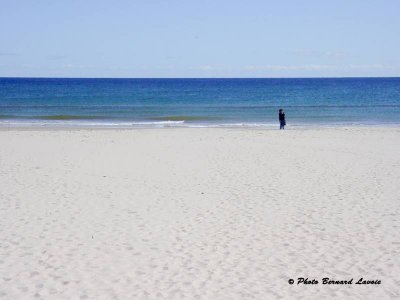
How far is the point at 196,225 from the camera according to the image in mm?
8531

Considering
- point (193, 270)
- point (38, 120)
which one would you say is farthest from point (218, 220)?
point (38, 120)

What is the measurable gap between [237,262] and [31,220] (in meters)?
4.20

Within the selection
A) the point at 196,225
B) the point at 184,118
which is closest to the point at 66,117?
the point at 184,118

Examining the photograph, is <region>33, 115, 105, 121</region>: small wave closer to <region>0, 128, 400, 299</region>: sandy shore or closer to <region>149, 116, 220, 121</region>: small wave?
<region>149, 116, 220, 121</region>: small wave

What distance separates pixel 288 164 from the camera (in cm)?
1521

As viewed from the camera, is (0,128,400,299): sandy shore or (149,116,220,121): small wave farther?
(149,116,220,121): small wave

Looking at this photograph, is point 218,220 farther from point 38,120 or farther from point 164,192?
point 38,120

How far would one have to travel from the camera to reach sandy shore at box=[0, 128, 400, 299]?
5984mm

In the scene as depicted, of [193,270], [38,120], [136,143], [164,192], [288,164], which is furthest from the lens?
[38,120]

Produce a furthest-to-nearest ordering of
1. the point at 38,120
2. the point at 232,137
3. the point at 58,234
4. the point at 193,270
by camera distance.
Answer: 1. the point at 38,120
2. the point at 232,137
3. the point at 58,234
4. the point at 193,270

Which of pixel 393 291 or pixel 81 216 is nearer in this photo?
pixel 393 291

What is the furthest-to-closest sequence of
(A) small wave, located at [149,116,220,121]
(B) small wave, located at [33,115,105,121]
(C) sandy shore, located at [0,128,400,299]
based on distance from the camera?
(B) small wave, located at [33,115,105,121], (A) small wave, located at [149,116,220,121], (C) sandy shore, located at [0,128,400,299]

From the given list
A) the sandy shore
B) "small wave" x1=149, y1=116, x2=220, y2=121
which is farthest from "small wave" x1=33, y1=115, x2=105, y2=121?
the sandy shore

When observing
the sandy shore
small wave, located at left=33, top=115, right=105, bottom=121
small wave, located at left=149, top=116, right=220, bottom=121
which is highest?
small wave, located at left=33, top=115, right=105, bottom=121
